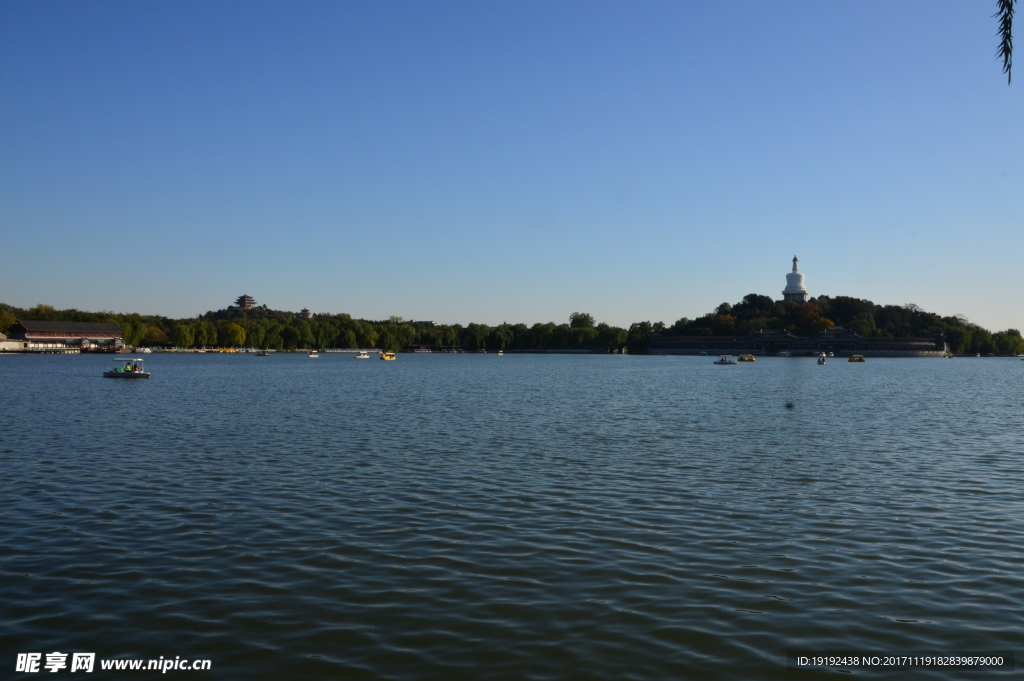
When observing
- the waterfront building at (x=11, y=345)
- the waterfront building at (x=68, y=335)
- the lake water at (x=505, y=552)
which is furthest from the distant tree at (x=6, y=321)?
the lake water at (x=505, y=552)

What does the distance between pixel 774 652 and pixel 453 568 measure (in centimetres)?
463

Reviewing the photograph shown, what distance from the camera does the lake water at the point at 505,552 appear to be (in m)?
8.66

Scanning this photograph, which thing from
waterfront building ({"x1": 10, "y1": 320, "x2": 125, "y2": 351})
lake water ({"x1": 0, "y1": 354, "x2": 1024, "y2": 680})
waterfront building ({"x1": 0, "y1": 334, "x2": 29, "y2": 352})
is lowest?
lake water ({"x1": 0, "y1": 354, "x2": 1024, "y2": 680})

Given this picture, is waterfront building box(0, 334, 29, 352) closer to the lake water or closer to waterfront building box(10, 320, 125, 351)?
waterfront building box(10, 320, 125, 351)

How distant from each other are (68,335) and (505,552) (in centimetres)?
19245

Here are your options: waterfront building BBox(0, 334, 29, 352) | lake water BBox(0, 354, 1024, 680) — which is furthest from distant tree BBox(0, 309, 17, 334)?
lake water BBox(0, 354, 1024, 680)

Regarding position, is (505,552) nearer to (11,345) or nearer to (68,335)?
(11,345)

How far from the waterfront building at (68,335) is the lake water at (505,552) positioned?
172m

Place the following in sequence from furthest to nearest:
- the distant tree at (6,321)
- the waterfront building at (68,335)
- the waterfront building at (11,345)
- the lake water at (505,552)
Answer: the distant tree at (6,321) → the waterfront building at (68,335) → the waterfront building at (11,345) → the lake water at (505,552)

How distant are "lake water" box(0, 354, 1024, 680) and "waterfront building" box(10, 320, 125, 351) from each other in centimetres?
17219

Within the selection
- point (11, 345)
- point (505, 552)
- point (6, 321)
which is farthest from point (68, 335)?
point (505, 552)

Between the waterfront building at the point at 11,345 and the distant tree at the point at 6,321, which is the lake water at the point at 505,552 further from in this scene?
the distant tree at the point at 6,321

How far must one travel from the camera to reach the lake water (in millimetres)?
8664

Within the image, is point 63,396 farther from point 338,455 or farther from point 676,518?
point 676,518
